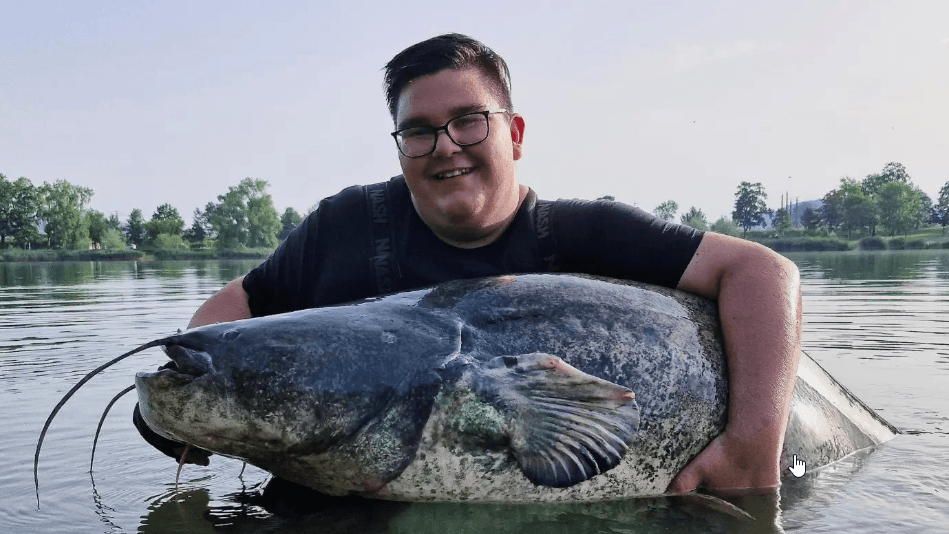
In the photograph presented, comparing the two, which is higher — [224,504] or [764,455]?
[764,455]

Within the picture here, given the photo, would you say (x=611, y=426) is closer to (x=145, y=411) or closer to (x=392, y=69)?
(x=145, y=411)

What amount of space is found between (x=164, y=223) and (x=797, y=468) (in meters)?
132

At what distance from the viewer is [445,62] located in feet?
11.6

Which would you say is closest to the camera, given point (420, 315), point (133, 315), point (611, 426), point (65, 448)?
point (611, 426)

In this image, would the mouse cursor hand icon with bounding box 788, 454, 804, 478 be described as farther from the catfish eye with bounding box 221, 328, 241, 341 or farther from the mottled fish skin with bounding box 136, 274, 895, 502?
the catfish eye with bounding box 221, 328, 241, 341

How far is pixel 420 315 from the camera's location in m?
2.93

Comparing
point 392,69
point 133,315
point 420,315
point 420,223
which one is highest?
point 392,69

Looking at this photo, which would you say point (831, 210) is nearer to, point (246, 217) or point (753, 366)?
point (246, 217)

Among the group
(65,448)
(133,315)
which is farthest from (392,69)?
(133,315)

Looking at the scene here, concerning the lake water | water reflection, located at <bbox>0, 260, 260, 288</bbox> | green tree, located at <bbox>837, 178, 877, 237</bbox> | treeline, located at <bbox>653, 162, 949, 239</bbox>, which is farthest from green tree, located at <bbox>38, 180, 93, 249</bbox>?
the lake water

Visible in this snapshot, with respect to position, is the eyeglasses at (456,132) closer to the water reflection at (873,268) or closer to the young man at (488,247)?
the young man at (488,247)

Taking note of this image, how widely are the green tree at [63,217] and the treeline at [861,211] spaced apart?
82824 millimetres

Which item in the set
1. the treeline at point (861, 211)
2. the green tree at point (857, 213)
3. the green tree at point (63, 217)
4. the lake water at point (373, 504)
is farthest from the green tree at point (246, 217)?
the lake water at point (373, 504)

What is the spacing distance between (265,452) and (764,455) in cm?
181
